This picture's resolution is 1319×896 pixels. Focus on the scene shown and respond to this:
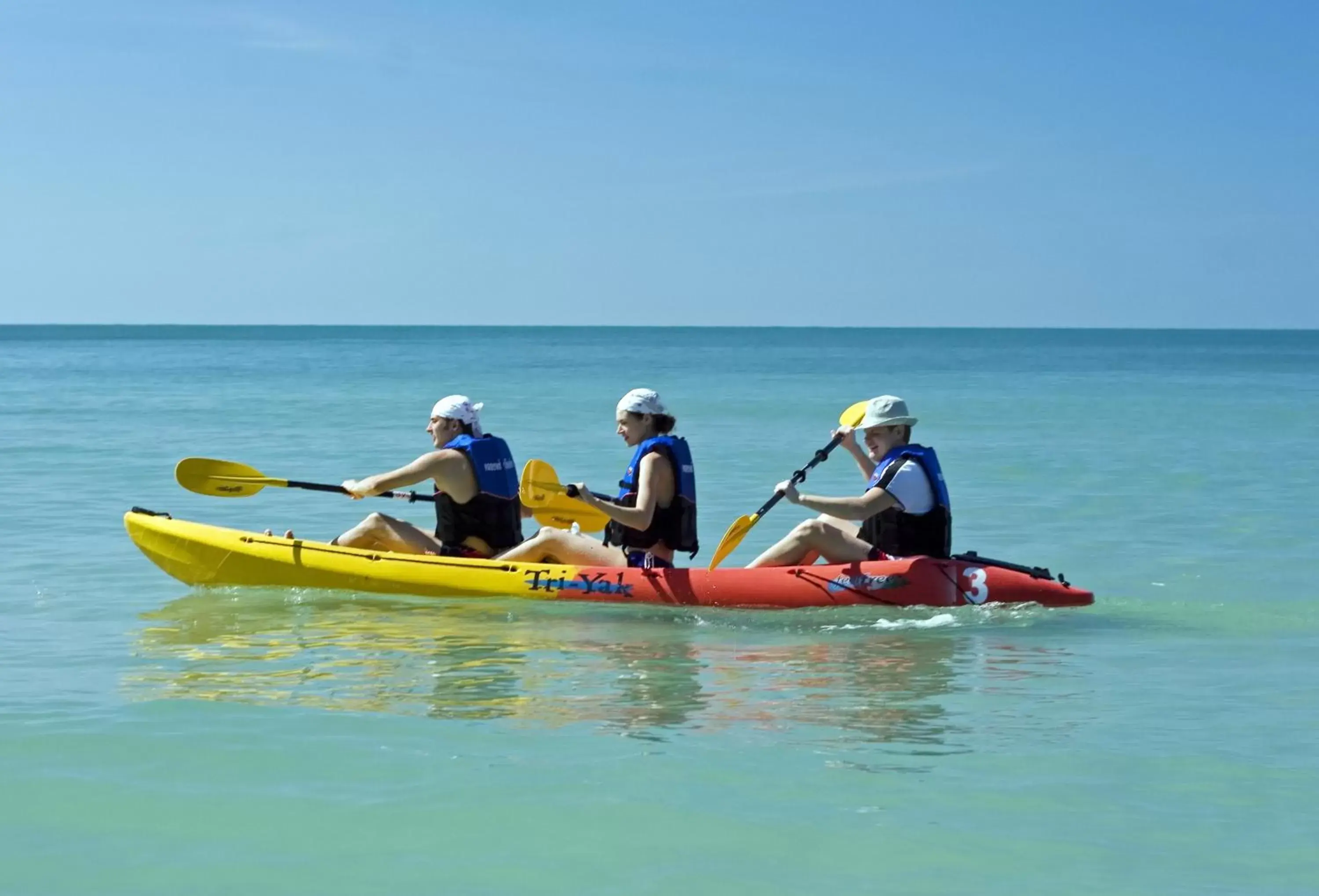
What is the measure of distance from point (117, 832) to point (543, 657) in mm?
3014

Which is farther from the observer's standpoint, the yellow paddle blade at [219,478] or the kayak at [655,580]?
the yellow paddle blade at [219,478]

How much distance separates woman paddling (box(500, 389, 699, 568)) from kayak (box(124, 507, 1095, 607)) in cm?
13

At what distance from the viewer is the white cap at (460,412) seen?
30.7 ft

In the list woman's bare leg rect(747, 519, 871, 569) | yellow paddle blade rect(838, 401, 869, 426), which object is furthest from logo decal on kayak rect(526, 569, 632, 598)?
yellow paddle blade rect(838, 401, 869, 426)

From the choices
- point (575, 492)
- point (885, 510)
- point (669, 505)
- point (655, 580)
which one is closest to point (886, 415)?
point (885, 510)

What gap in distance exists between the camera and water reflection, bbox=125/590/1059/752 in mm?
6891

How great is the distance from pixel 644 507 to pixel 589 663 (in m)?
1.27

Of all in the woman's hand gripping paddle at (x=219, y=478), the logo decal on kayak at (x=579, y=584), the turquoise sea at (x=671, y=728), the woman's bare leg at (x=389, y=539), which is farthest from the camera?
the woman's hand gripping paddle at (x=219, y=478)

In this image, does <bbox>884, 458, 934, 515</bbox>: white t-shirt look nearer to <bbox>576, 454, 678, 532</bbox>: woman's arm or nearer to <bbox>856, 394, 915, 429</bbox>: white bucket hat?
<bbox>856, 394, 915, 429</bbox>: white bucket hat

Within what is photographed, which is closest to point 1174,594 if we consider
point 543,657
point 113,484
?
point 543,657

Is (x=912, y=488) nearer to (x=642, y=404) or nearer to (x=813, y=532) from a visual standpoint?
(x=813, y=532)

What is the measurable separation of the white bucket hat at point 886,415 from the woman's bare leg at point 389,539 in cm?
283

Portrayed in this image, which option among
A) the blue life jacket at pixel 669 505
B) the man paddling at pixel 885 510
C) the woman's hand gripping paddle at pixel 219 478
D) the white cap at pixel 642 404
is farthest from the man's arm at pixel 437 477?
the man paddling at pixel 885 510

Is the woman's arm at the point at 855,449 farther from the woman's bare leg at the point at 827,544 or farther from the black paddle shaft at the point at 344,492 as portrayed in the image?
the black paddle shaft at the point at 344,492
